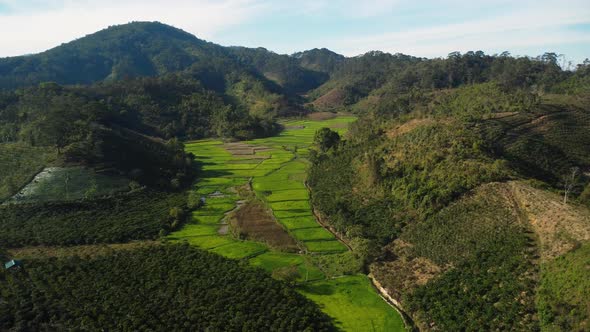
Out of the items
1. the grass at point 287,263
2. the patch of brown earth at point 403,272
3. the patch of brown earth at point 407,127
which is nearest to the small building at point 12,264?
the grass at point 287,263

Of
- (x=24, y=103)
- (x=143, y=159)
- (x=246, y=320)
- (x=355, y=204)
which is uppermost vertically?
(x=24, y=103)

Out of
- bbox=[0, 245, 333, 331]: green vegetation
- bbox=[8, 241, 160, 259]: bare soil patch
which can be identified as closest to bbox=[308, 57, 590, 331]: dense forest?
bbox=[0, 245, 333, 331]: green vegetation

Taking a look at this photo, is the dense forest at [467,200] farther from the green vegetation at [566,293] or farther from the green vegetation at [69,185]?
the green vegetation at [69,185]

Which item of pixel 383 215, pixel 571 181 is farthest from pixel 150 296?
pixel 571 181

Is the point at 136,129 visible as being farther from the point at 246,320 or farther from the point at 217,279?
the point at 246,320

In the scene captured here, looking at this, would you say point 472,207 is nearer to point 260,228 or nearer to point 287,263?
point 287,263

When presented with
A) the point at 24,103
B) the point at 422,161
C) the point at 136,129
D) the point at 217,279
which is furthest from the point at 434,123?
the point at 24,103

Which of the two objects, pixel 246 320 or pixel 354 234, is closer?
pixel 246 320

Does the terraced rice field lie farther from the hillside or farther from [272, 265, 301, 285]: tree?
the hillside
